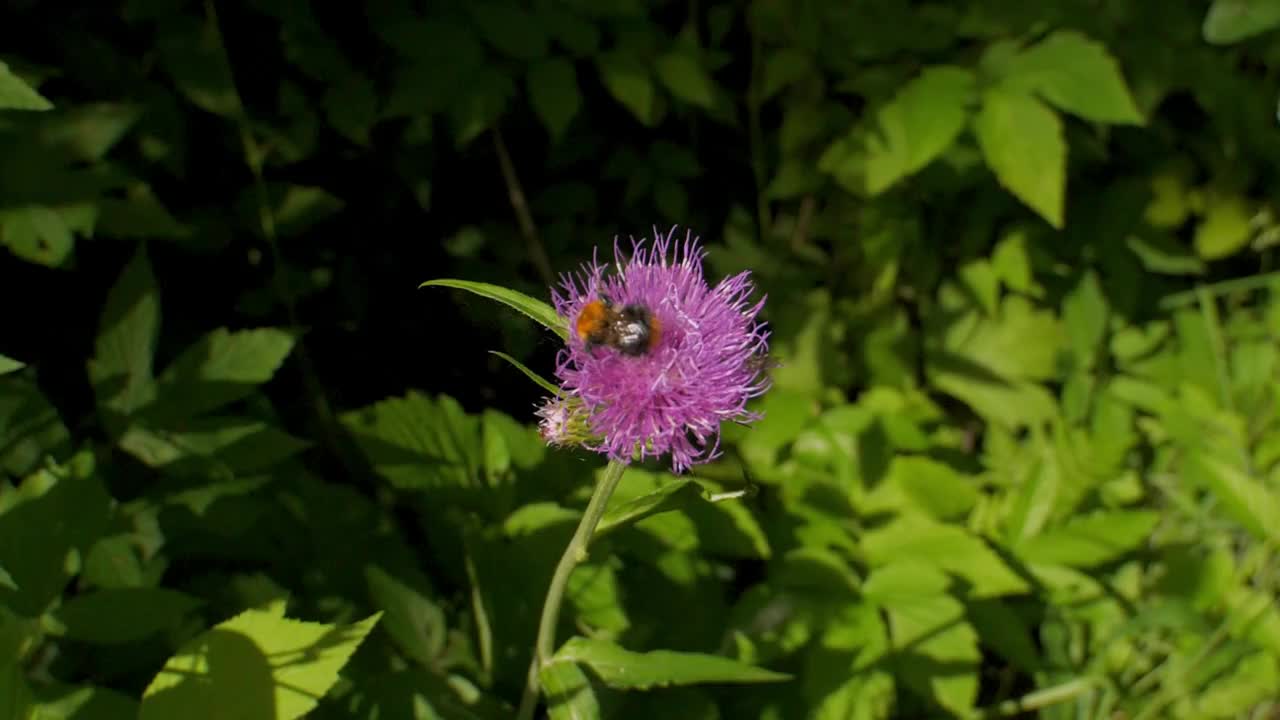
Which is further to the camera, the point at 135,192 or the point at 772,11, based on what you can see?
the point at 772,11

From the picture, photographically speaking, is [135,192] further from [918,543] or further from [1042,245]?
[1042,245]

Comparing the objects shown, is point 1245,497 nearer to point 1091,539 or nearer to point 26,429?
point 1091,539

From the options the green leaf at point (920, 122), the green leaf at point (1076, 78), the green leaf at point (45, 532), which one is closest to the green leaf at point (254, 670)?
the green leaf at point (45, 532)

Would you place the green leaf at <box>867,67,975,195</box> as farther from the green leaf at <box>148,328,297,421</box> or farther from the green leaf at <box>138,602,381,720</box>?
the green leaf at <box>138,602,381,720</box>

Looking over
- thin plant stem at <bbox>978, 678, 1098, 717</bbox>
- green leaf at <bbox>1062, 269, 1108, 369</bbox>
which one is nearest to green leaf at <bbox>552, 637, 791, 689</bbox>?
thin plant stem at <bbox>978, 678, 1098, 717</bbox>

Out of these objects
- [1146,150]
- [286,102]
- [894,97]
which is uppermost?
[1146,150]

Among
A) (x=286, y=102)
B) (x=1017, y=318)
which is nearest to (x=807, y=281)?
(x=1017, y=318)

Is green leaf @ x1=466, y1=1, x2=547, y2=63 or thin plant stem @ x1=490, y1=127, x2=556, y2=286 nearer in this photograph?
green leaf @ x1=466, y1=1, x2=547, y2=63
